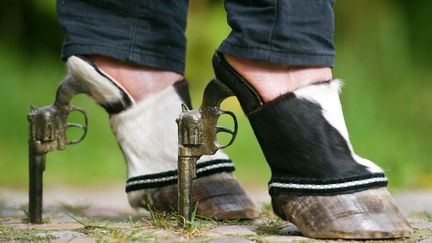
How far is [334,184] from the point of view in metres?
1.61

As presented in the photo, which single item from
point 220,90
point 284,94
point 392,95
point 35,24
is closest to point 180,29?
point 220,90

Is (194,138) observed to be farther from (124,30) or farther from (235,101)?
(235,101)

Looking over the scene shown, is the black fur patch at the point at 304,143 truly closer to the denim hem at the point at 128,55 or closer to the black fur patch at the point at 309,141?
the black fur patch at the point at 309,141

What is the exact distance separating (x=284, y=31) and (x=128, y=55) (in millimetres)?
561

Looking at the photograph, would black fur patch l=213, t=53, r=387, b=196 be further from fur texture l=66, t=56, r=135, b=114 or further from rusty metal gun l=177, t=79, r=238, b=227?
fur texture l=66, t=56, r=135, b=114

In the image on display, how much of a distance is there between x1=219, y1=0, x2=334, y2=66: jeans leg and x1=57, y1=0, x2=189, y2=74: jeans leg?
460mm

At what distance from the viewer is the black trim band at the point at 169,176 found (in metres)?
1.95

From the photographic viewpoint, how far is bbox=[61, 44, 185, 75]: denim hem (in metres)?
2.02

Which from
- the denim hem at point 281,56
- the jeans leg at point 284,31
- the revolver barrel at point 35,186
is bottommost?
the revolver barrel at point 35,186

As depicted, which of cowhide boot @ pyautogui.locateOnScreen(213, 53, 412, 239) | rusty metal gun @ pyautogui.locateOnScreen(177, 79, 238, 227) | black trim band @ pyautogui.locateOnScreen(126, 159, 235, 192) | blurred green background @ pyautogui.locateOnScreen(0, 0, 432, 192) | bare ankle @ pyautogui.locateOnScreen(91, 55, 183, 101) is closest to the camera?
cowhide boot @ pyautogui.locateOnScreen(213, 53, 412, 239)

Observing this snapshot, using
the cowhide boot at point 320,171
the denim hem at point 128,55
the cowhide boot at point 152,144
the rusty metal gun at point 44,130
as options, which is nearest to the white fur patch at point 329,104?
the cowhide boot at point 320,171

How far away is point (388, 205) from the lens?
1.62m

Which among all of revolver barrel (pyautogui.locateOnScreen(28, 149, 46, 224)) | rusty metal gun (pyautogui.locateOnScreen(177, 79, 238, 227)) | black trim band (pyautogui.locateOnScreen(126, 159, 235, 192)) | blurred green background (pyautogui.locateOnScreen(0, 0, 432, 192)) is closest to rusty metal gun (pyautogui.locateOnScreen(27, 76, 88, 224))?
revolver barrel (pyautogui.locateOnScreen(28, 149, 46, 224))

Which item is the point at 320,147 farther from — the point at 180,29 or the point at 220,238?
the point at 180,29
